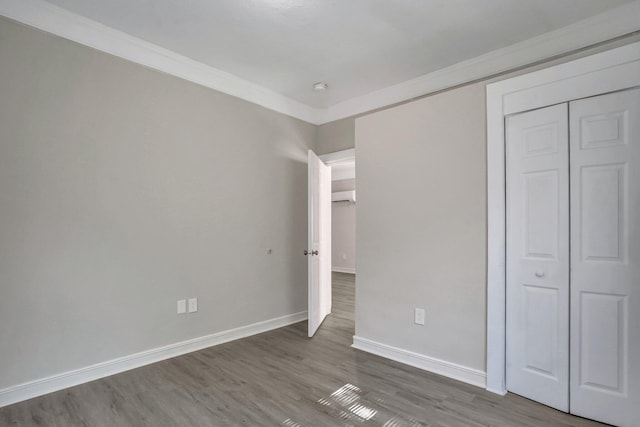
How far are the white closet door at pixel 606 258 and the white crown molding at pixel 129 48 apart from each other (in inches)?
117

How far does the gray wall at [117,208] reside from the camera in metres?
2.33

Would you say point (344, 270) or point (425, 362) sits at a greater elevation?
point (425, 362)

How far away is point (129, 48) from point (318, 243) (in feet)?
8.50

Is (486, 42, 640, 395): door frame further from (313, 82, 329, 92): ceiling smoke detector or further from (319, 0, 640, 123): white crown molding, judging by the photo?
(313, 82, 329, 92): ceiling smoke detector

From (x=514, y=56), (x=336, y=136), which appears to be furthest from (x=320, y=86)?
(x=514, y=56)

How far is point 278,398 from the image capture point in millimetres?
2348

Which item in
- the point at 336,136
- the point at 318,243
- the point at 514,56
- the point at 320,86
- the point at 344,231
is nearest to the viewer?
the point at 514,56

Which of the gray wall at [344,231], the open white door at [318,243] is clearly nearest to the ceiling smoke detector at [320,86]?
the open white door at [318,243]

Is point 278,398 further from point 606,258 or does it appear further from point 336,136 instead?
point 336,136

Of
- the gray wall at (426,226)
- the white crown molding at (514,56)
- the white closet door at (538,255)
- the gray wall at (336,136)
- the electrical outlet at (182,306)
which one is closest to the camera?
the white closet door at (538,255)

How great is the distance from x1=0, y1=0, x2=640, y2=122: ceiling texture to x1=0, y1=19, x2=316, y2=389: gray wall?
27 centimetres

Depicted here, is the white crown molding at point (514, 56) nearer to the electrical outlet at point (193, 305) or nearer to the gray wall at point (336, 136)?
the gray wall at point (336, 136)

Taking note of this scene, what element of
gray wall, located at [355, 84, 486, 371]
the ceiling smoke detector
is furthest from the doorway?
the ceiling smoke detector

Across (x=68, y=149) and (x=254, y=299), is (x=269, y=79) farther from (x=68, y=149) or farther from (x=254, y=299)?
(x=254, y=299)
